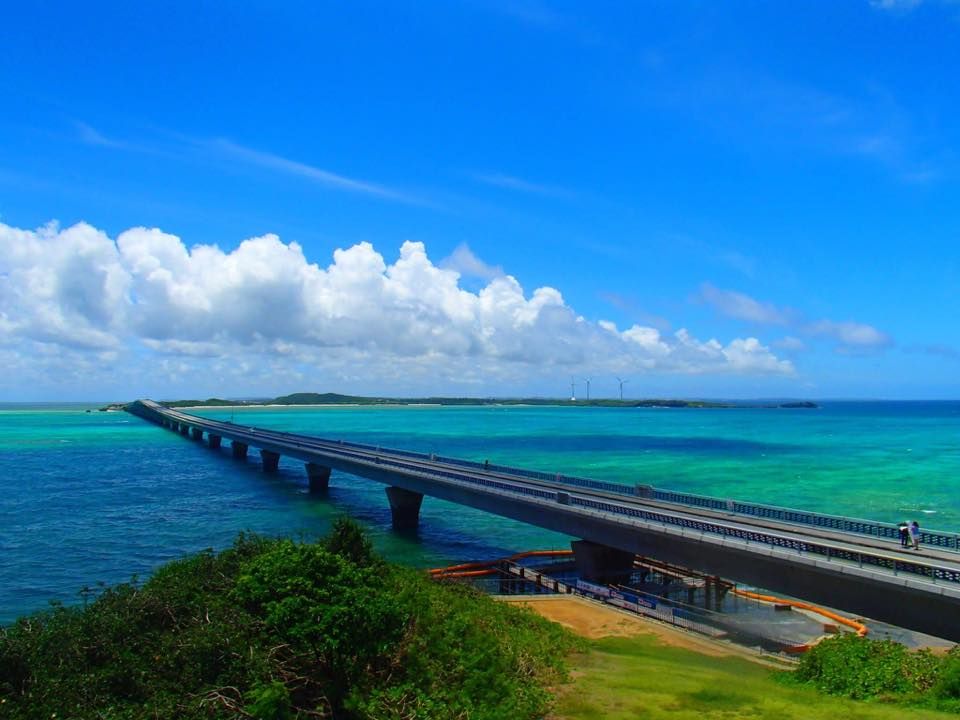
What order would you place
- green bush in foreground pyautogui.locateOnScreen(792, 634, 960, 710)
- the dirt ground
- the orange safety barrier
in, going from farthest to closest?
the orange safety barrier
the dirt ground
green bush in foreground pyautogui.locateOnScreen(792, 634, 960, 710)

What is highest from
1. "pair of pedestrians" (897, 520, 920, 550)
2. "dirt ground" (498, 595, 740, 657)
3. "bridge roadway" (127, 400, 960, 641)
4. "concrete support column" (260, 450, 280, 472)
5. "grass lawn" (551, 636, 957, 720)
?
"pair of pedestrians" (897, 520, 920, 550)

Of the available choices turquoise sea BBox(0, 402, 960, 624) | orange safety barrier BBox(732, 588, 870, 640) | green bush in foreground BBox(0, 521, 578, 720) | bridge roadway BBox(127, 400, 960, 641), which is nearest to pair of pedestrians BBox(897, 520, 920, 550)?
bridge roadway BBox(127, 400, 960, 641)

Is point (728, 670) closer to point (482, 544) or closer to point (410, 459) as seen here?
point (482, 544)

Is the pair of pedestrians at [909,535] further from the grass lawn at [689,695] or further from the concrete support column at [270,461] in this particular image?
the concrete support column at [270,461]

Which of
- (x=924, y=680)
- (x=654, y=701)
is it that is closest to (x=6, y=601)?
(x=654, y=701)

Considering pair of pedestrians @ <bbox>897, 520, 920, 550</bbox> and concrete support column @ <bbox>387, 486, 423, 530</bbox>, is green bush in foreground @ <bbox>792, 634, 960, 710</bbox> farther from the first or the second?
concrete support column @ <bbox>387, 486, 423, 530</bbox>

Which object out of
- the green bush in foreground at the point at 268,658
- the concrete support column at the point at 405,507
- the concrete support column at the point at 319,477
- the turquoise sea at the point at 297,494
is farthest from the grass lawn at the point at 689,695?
the concrete support column at the point at 319,477

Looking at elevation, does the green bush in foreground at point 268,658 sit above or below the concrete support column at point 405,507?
above
